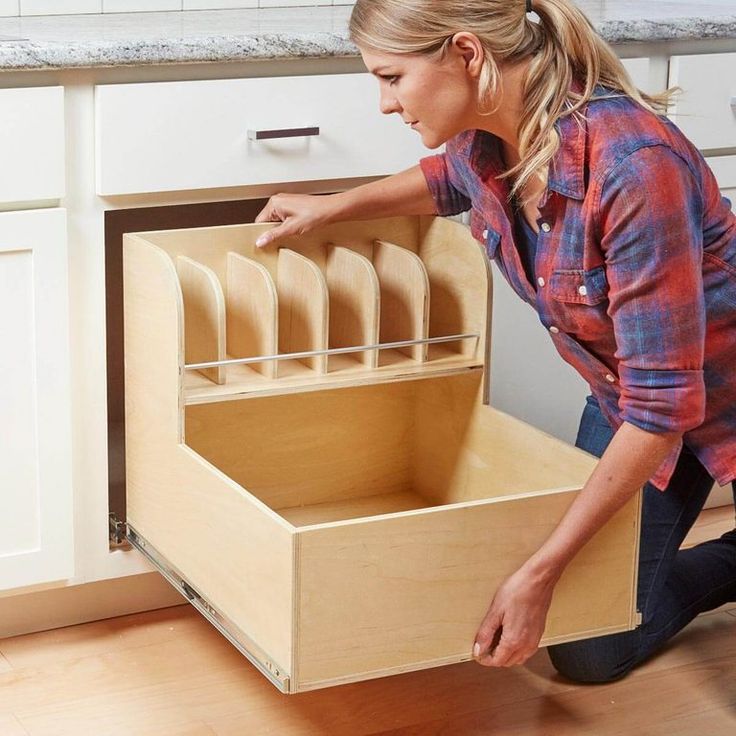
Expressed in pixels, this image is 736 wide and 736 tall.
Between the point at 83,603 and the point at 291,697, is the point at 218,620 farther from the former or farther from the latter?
the point at 83,603

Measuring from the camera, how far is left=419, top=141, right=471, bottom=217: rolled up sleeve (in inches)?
63.4

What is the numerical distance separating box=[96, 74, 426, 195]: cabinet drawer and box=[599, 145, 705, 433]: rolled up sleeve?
48 centimetres

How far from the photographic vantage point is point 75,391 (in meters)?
1.61

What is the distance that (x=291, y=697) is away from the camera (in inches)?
64.1

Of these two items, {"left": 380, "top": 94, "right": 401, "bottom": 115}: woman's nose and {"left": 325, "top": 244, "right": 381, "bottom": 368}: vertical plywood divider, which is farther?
{"left": 325, "top": 244, "right": 381, "bottom": 368}: vertical plywood divider

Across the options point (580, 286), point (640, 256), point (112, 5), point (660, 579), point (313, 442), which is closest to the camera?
point (640, 256)

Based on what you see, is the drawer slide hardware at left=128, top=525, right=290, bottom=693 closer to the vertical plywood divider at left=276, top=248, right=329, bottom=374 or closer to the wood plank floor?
the wood plank floor

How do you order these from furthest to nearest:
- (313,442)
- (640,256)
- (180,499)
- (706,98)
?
(706,98)
(313,442)
(180,499)
(640,256)

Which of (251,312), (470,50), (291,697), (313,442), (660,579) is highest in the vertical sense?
(470,50)

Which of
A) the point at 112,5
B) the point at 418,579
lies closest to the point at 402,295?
the point at 418,579

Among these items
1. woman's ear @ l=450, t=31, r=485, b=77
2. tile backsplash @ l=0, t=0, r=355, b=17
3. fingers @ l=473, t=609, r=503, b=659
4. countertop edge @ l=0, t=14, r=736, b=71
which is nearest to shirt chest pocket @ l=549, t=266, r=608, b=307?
woman's ear @ l=450, t=31, r=485, b=77

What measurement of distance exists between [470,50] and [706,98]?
776 mm

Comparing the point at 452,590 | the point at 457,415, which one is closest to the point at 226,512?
the point at 452,590

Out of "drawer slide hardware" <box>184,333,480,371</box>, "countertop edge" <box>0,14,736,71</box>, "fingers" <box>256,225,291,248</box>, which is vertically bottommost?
"drawer slide hardware" <box>184,333,480,371</box>
